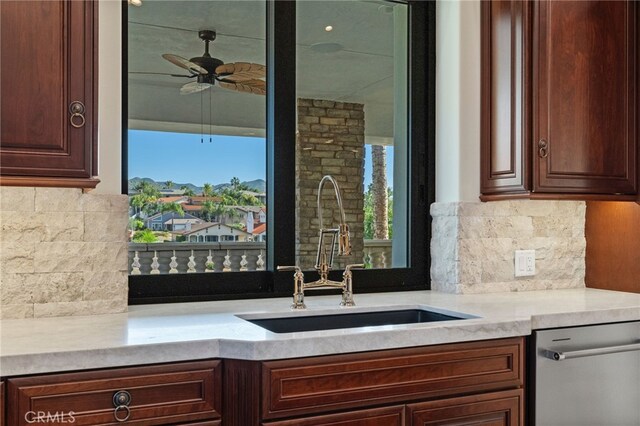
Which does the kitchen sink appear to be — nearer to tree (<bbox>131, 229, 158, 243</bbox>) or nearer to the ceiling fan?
tree (<bbox>131, 229, 158, 243</bbox>)

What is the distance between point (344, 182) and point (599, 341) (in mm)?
3597

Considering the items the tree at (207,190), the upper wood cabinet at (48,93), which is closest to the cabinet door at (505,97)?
the upper wood cabinet at (48,93)

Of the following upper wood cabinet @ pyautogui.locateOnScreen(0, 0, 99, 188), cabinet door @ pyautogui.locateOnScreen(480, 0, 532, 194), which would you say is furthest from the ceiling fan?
upper wood cabinet @ pyautogui.locateOnScreen(0, 0, 99, 188)

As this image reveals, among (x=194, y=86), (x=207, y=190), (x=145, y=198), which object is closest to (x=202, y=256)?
(x=207, y=190)

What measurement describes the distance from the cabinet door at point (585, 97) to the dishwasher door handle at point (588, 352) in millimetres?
630

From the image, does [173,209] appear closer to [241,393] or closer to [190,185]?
[190,185]

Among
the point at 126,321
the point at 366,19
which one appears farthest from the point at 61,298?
the point at 366,19

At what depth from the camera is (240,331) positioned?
1.63 metres

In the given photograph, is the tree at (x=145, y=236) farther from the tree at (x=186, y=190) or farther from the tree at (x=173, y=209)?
the tree at (x=186, y=190)

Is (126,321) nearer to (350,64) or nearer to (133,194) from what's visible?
(133,194)

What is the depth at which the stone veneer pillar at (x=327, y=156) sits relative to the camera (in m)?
5.17

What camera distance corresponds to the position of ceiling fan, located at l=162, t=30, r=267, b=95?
4410 millimetres

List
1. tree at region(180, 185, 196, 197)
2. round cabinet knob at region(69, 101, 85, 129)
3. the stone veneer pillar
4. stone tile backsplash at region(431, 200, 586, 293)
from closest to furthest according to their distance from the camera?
round cabinet knob at region(69, 101, 85, 129) → stone tile backsplash at region(431, 200, 586, 293) → tree at region(180, 185, 196, 197) → the stone veneer pillar

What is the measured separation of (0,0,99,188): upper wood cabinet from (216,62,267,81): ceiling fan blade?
2702 millimetres
